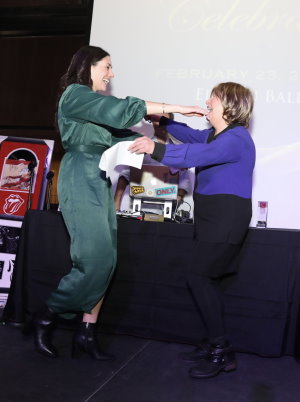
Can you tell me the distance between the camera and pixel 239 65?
325 centimetres

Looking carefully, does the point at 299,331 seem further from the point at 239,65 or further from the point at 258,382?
the point at 239,65

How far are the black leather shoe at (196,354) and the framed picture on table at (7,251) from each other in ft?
5.22

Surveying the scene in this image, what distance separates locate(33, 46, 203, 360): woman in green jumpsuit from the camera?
2.00 metres

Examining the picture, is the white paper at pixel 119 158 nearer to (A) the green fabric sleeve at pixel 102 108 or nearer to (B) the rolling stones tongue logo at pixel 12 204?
(A) the green fabric sleeve at pixel 102 108

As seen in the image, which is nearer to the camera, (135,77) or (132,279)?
(132,279)

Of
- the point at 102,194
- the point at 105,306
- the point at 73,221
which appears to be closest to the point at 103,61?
the point at 102,194

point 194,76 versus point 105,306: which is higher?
point 194,76

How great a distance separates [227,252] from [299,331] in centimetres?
64

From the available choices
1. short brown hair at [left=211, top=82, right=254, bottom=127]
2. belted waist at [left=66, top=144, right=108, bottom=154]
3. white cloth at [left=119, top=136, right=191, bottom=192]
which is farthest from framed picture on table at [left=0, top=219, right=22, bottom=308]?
short brown hair at [left=211, top=82, right=254, bottom=127]

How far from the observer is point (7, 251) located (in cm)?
328

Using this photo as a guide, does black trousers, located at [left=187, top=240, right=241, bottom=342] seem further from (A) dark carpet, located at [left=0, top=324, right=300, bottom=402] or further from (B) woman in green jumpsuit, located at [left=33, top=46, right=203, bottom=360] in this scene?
(B) woman in green jumpsuit, located at [left=33, top=46, right=203, bottom=360]

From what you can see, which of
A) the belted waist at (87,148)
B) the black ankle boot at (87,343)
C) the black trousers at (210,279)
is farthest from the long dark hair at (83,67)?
the black ankle boot at (87,343)

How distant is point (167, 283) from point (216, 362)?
60cm

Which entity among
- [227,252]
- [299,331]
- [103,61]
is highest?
[103,61]
